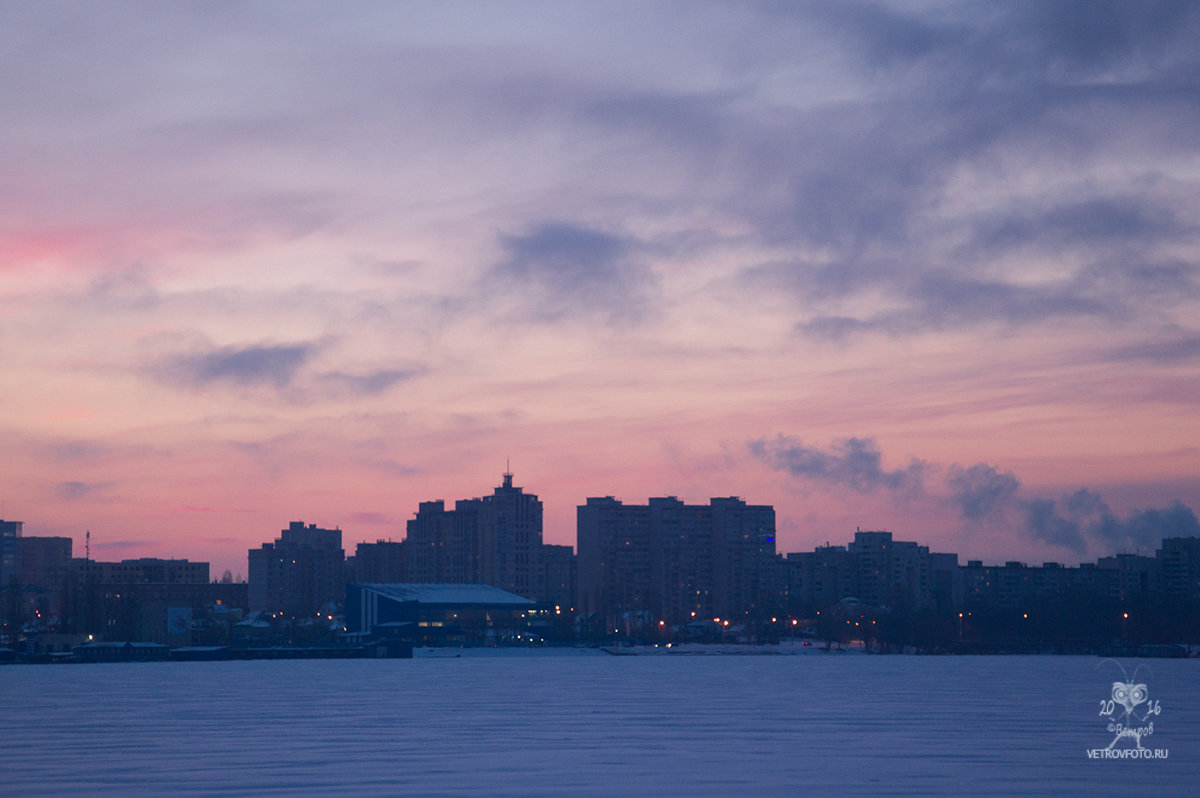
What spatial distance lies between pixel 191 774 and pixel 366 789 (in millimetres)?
8087

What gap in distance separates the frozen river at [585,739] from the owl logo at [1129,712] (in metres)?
0.65

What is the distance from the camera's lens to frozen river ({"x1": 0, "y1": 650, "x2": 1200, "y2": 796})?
1752 inches

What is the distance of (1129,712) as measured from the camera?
80.3 m

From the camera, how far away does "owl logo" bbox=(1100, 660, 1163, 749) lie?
64.1 metres

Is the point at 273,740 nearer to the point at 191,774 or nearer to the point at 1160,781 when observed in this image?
the point at 191,774

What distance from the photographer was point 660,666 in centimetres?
17038

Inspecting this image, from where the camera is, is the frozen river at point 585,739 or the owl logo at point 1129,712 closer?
the frozen river at point 585,739

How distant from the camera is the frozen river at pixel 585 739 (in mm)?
44500

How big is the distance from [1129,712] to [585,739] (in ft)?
123

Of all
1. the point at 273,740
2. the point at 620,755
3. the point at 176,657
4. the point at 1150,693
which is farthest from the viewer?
the point at 176,657

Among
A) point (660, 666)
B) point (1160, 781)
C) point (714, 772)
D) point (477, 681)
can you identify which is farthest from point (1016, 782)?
point (660, 666)

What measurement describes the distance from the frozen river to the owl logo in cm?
65

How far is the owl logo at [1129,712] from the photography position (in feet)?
210

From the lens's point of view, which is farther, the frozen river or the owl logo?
the owl logo
